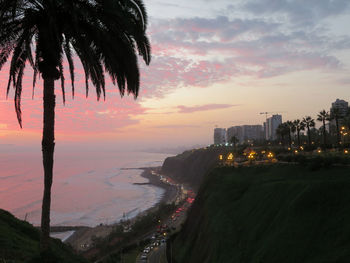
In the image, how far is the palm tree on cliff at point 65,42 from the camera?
28.8 feet

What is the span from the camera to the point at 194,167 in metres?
163

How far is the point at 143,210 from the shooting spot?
85812mm

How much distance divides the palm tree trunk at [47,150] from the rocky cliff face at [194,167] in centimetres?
13052

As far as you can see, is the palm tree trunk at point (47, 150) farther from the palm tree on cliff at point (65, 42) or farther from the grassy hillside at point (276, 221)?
the grassy hillside at point (276, 221)

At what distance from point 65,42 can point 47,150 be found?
4.13 meters

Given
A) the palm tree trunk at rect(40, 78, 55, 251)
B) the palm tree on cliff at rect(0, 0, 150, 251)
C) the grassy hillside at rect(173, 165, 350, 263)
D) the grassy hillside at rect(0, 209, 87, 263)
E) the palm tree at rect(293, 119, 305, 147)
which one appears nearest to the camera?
the palm tree on cliff at rect(0, 0, 150, 251)

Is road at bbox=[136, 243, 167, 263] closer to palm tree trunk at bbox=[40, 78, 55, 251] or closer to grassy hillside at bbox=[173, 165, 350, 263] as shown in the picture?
grassy hillside at bbox=[173, 165, 350, 263]

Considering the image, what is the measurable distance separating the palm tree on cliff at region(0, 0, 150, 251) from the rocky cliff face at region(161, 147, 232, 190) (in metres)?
130

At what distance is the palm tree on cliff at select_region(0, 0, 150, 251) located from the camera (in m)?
8.77

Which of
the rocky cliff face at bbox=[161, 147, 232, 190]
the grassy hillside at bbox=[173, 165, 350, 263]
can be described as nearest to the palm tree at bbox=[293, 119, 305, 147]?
the grassy hillside at bbox=[173, 165, 350, 263]

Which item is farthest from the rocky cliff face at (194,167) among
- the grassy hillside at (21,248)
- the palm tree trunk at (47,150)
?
the palm tree trunk at (47,150)

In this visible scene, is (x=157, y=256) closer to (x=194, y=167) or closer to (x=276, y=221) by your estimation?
(x=276, y=221)

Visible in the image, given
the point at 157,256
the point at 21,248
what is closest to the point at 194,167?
the point at 157,256

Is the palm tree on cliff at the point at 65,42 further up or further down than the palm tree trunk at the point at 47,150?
further up
